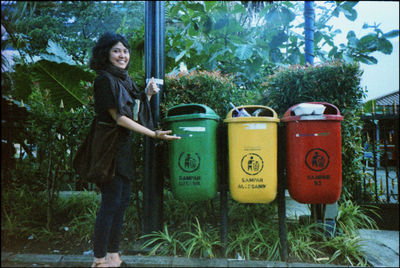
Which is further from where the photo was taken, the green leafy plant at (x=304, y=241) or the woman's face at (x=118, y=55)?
the green leafy plant at (x=304, y=241)

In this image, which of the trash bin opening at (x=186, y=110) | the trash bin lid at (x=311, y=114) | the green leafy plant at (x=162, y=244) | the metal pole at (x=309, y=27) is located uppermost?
the metal pole at (x=309, y=27)

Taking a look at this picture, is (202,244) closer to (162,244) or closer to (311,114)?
(162,244)

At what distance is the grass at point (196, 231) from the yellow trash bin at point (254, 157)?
1.68 ft

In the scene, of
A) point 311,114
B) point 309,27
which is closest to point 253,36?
point 309,27

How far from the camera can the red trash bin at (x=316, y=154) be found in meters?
2.53

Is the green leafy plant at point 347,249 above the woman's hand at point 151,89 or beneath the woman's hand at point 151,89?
beneath

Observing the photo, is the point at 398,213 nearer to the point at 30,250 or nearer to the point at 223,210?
the point at 223,210

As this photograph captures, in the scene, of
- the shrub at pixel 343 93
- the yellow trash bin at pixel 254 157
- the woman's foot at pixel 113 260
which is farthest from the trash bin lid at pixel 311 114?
the woman's foot at pixel 113 260

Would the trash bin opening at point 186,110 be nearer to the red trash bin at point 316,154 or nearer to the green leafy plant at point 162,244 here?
the red trash bin at point 316,154

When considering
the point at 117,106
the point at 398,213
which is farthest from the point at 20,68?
the point at 398,213

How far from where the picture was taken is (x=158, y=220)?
9.66 feet

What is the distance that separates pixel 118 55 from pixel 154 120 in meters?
0.79

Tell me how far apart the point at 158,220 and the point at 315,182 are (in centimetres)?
161

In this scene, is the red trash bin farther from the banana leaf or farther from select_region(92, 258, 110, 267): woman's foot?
the banana leaf
